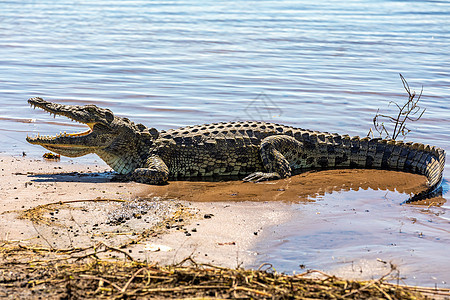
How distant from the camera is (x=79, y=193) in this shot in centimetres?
611

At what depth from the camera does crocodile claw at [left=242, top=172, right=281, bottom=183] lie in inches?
281

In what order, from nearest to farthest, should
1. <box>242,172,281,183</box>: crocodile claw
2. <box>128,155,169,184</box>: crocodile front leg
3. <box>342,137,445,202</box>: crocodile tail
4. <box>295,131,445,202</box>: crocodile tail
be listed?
<box>128,155,169,184</box>: crocodile front leg < <box>242,172,281,183</box>: crocodile claw < <box>342,137,445,202</box>: crocodile tail < <box>295,131,445,202</box>: crocodile tail

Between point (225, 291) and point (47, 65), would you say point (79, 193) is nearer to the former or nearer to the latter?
point (225, 291)

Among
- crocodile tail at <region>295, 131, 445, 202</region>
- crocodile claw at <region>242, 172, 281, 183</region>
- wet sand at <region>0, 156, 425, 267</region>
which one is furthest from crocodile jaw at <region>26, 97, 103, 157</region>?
crocodile tail at <region>295, 131, 445, 202</region>

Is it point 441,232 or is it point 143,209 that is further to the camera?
point 143,209

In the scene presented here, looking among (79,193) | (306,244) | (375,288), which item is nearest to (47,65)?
(79,193)

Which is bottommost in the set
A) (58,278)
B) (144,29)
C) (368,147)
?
(58,278)

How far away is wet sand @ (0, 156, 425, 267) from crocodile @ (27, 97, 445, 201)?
26 centimetres

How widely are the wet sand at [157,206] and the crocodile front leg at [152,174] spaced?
0.46 feet

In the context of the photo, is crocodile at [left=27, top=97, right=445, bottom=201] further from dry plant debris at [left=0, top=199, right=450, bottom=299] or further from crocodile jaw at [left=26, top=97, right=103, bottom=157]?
dry plant debris at [left=0, top=199, right=450, bottom=299]

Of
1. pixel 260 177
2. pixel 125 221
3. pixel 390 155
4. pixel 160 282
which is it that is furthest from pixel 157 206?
pixel 390 155

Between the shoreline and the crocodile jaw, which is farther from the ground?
the crocodile jaw

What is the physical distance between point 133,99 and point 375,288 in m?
8.37

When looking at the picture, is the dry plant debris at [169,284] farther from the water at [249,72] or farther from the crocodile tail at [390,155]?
the crocodile tail at [390,155]
